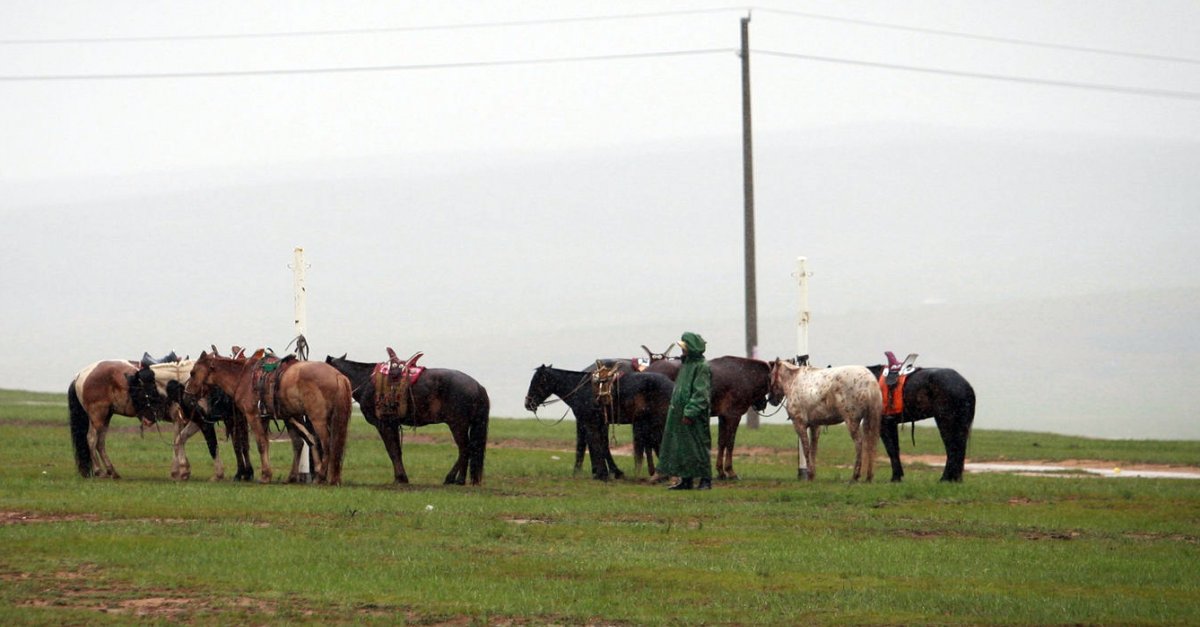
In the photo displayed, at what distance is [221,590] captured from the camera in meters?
13.2

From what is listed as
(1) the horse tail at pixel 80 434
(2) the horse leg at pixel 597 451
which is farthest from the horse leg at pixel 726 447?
(1) the horse tail at pixel 80 434

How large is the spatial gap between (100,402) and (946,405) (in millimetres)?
12709

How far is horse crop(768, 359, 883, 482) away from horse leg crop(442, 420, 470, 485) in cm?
523

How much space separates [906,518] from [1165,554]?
369 centimetres

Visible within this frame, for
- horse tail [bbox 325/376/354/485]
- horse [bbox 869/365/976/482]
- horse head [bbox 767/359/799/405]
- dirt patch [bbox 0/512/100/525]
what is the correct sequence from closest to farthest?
dirt patch [bbox 0/512/100/525], horse tail [bbox 325/376/354/485], horse [bbox 869/365/976/482], horse head [bbox 767/359/799/405]

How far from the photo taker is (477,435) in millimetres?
23297

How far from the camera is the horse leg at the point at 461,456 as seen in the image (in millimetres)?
→ 23203

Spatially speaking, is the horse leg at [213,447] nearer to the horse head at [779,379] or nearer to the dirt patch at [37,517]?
the dirt patch at [37,517]

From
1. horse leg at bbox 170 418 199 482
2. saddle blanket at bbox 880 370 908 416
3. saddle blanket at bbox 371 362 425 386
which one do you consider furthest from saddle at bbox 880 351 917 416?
horse leg at bbox 170 418 199 482

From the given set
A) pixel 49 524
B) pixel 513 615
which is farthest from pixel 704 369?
pixel 513 615

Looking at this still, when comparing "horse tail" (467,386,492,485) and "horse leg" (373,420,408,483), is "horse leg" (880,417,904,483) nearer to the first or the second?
"horse tail" (467,386,492,485)

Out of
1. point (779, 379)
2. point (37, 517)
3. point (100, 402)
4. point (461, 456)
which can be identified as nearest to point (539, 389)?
point (461, 456)

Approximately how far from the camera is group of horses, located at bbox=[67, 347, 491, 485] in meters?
22.7

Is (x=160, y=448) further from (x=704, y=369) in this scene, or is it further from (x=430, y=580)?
(x=430, y=580)
